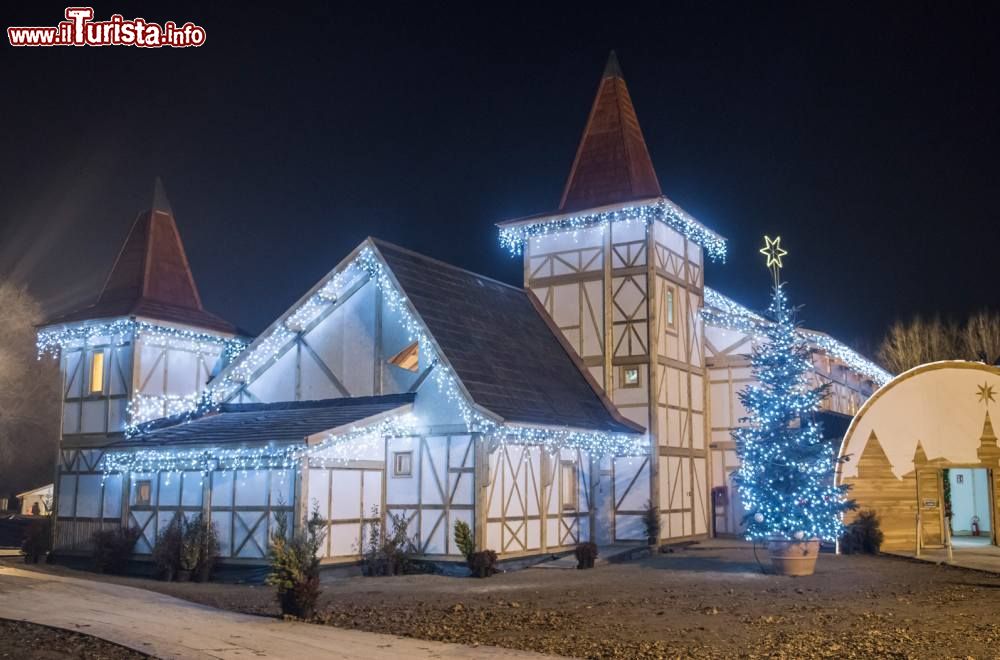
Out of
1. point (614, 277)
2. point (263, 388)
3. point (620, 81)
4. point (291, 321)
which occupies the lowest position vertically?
point (263, 388)

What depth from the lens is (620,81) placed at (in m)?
32.0

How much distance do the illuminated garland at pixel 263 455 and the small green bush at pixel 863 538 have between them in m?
11.5

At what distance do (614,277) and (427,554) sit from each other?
36.3 feet

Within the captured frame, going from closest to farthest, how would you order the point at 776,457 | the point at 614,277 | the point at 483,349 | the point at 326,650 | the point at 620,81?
the point at 326,650 → the point at 776,457 → the point at 483,349 → the point at 614,277 → the point at 620,81

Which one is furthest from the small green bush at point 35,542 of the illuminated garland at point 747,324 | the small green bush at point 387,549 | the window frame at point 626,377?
the illuminated garland at point 747,324

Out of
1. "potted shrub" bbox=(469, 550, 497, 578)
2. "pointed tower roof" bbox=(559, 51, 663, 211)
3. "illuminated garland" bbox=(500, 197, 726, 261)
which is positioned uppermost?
"pointed tower roof" bbox=(559, 51, 663, 211)

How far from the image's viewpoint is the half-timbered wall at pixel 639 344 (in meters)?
27.2

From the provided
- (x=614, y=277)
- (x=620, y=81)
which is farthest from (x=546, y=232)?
(x=620, y=81)

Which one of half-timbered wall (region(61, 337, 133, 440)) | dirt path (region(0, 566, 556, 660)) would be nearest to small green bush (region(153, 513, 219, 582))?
dirt path (region(0, 566, 556, 660))

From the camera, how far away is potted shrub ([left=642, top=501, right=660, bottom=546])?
85.2ft

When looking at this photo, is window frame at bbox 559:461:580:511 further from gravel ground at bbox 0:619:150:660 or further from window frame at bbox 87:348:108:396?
window frame at bbox 87:348:108:396

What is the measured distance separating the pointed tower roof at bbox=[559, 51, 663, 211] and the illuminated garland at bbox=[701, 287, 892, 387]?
447 cm

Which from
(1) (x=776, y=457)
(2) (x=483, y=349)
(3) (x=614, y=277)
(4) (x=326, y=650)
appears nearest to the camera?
(4) (x=326, y=650)

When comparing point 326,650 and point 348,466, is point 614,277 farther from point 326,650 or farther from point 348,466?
point 326,650
